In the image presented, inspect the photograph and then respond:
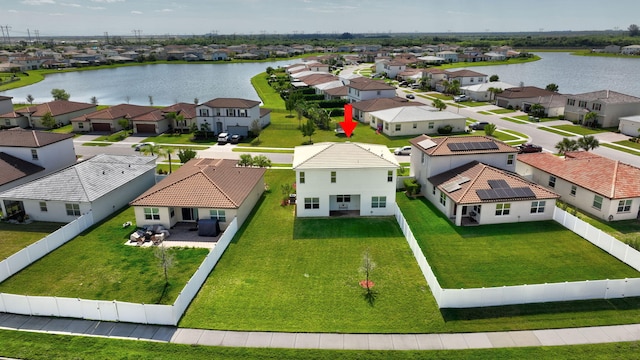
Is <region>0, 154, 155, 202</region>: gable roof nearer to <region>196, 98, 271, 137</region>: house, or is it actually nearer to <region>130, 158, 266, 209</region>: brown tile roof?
<region>130, 158, 266, 209</region>: brown tile roof

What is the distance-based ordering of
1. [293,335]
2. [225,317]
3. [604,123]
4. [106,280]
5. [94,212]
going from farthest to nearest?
[604,123] < [94,212] < [106,280] < [225,317] < [293,335]

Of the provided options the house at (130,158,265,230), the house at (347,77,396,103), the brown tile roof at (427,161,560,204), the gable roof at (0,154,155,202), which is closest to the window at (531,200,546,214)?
the brown tile roof at (427,161,560,204)

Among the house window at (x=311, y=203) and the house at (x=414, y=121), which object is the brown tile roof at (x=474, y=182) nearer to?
the house window at (x=311, y=203)

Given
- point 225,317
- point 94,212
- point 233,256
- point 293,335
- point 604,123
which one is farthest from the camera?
point 604,123

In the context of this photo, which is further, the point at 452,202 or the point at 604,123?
the point at 604,123

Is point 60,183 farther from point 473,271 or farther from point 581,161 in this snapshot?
point 581,161

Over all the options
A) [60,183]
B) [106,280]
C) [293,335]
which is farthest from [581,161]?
[60,183]
